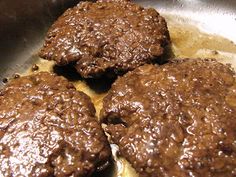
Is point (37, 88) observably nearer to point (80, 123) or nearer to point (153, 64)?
point (80, 123)

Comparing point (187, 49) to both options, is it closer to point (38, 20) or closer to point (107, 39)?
point (107, 39)

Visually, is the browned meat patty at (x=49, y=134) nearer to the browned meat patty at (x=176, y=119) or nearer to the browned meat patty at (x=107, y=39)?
the browned meat patty at (x=176, y=119)

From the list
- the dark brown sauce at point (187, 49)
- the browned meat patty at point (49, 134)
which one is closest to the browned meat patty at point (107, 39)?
the dark brown sauce at point (187, 49)

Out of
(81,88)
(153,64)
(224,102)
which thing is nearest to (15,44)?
(81,88)

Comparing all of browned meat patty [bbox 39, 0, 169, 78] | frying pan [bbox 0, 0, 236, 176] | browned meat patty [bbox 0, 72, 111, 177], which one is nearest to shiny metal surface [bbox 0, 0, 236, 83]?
frying pan [bbox 0, 0, 236, 176]

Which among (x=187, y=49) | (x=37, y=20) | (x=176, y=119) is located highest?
(x=37, y=20)

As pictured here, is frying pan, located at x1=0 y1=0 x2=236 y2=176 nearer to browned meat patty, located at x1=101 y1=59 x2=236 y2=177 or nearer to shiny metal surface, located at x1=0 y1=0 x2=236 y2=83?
shiny metal surface, located at x1=0 y1=0 x2=236 y2=83

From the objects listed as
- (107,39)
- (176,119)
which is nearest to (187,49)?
(107,39)
